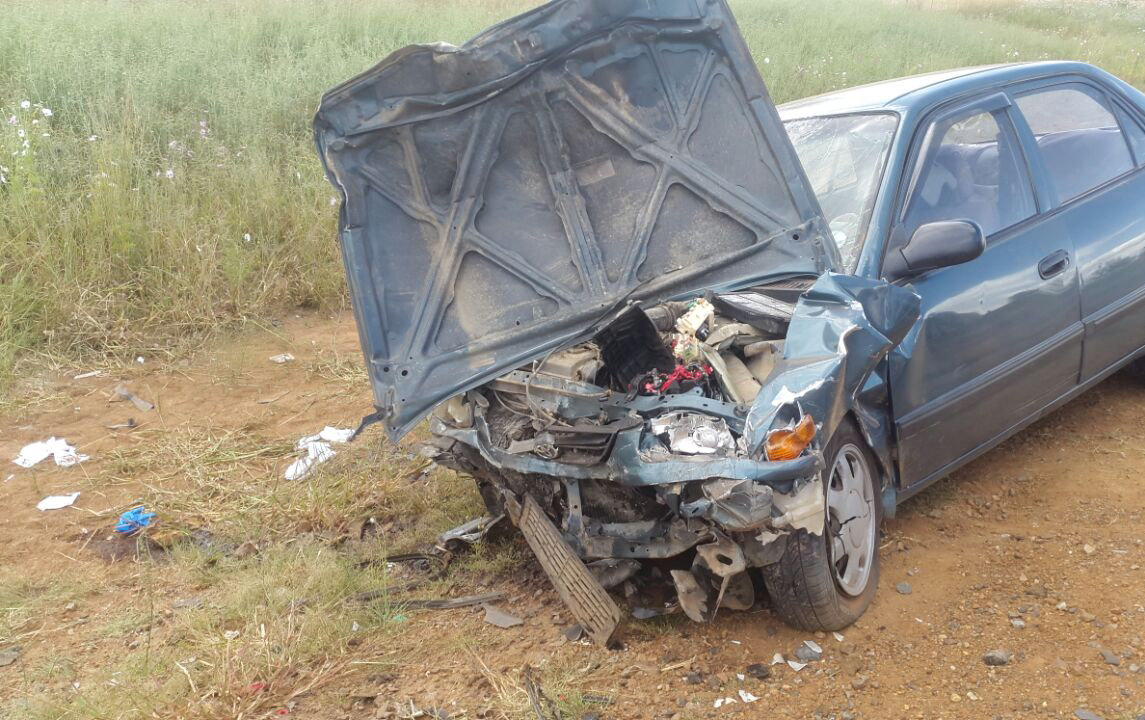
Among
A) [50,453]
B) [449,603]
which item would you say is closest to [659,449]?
[449,603]

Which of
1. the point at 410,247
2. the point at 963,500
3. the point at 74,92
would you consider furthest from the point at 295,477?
the point at 74,92

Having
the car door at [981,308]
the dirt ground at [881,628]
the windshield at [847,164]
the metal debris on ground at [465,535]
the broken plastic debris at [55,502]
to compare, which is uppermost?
the windshield at [847,164]

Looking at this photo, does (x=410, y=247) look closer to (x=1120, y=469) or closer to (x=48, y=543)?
(x=48, y=543)

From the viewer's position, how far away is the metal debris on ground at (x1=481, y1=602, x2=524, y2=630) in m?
3.55

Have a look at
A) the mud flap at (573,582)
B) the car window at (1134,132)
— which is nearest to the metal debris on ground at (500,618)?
the mud flap at (573,582)

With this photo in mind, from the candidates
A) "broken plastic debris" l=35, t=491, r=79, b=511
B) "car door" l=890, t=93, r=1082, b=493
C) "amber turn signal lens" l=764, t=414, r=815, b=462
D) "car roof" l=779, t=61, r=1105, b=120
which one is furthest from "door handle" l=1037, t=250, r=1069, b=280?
"broken plastic debris" l=35, t=491, r=79, b=511

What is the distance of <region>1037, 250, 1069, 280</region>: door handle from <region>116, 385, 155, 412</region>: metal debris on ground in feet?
15.7

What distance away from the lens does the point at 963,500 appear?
421 cm

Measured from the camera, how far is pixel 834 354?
9.51 feet

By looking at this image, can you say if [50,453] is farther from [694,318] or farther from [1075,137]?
[1075,137]

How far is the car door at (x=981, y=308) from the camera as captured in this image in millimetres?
3576

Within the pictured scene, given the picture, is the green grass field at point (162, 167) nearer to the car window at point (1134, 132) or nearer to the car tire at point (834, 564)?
the car tire at point (834, 564)

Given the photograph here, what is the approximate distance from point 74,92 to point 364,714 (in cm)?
619

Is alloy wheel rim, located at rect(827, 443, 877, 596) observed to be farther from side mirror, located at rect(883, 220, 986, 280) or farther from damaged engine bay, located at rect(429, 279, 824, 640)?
side mirror, located at rect(883, 220, 986, 280)
